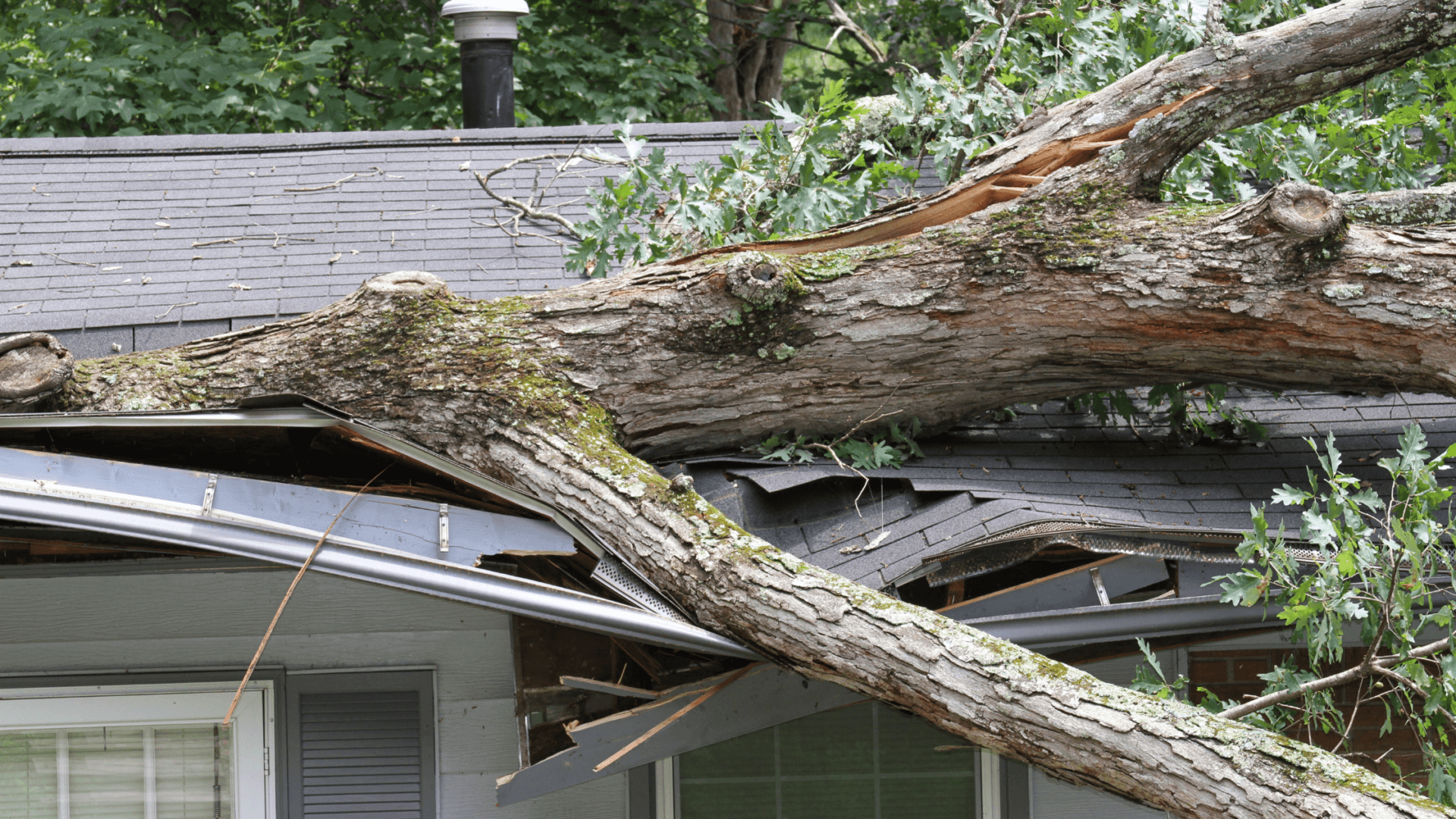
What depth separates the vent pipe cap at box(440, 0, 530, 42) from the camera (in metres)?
7.16

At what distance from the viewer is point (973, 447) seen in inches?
152

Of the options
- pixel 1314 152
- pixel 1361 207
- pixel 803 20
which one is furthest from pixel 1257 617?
pixel 803 20

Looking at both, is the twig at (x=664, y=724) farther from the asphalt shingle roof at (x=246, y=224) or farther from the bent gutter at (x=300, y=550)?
the asphalt shingle roof at (x=246, y=224)

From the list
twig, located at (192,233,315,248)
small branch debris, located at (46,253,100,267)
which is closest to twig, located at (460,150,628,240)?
twig, located at (192,233,315,248)

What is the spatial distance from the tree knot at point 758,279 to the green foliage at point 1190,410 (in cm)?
115

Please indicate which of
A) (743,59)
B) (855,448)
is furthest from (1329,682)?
(743,59)

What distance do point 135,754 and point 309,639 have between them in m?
0.76

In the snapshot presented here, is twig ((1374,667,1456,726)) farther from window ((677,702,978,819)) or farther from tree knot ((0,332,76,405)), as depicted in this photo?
tree knot ((0,332,76,405))

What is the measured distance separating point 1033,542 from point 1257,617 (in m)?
0.72

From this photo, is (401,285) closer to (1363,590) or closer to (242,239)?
(242,239)

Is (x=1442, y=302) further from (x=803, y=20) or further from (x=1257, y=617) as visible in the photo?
(x=803, y=20)

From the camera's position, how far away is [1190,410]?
4109 millimetres

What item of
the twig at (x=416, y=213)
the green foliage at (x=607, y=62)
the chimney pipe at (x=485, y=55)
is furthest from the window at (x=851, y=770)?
the green foliage at (x=607, y=62)

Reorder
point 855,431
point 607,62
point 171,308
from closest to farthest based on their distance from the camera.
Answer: point 855,431 < point 171,308 < point 607,62
